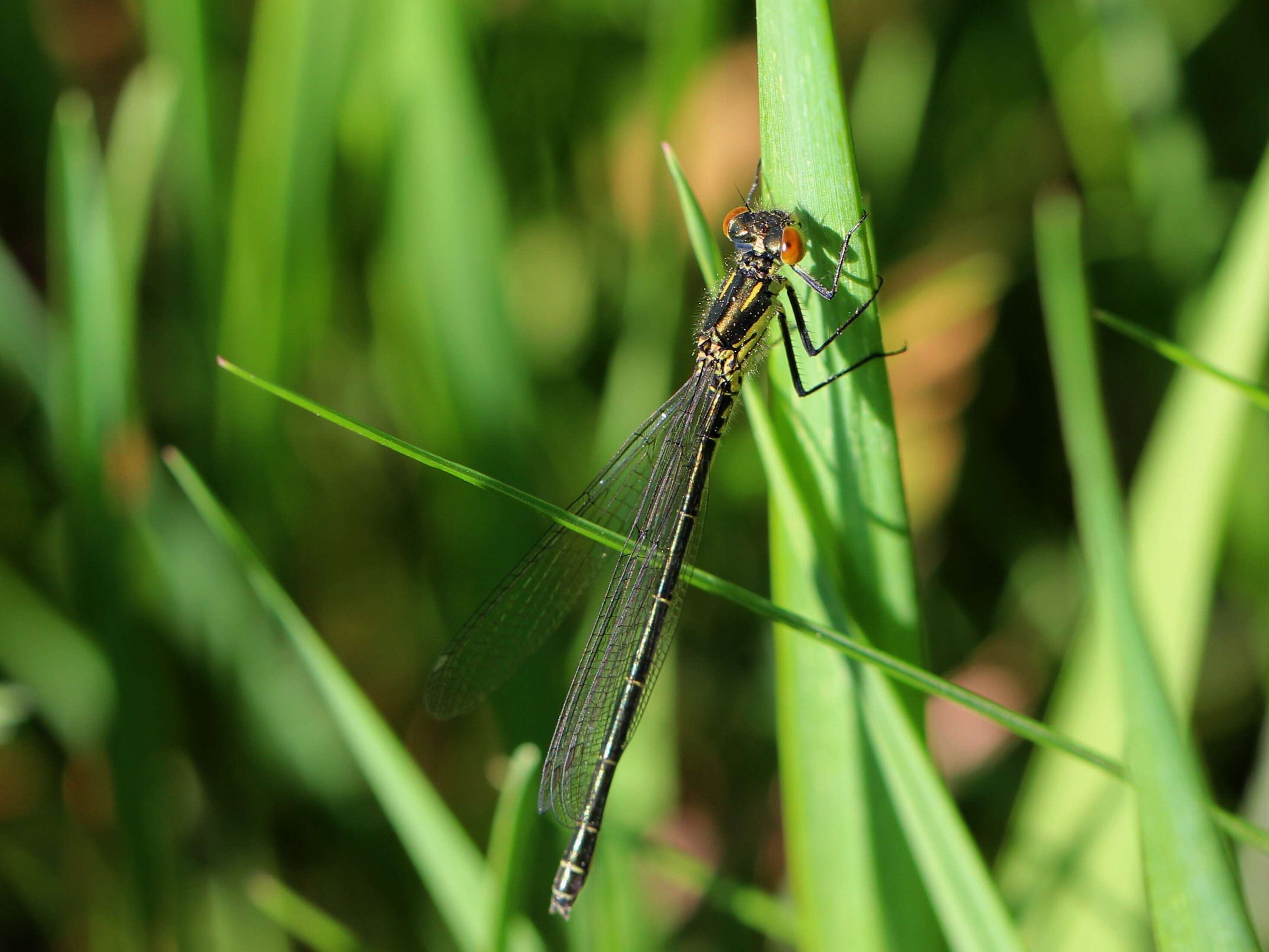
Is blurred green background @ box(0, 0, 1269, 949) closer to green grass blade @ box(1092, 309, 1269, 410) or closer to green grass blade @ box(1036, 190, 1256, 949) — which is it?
green grass blade @ box(1092, 309, 1269, 410)

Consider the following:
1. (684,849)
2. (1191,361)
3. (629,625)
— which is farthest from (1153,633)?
→ (684,849)

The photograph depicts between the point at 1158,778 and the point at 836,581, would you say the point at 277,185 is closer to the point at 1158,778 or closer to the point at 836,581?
the point at 836,581

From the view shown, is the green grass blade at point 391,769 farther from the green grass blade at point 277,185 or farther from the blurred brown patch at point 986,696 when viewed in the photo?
the blurred brown patch at point 986,696

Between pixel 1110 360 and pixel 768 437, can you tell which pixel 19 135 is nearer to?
pixel 768 437

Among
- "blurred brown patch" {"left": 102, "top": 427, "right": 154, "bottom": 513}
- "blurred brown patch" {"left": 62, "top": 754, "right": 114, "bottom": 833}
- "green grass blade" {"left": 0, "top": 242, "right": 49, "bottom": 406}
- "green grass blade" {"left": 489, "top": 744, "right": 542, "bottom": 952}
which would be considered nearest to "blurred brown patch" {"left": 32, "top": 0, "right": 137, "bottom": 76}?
"green grass blade" {"left": 0, "top": 242, "right": 49, "bottom": 406}

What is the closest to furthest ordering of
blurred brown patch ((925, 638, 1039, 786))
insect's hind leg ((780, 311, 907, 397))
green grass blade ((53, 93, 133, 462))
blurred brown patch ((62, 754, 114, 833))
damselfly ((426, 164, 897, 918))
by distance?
insect's hind leg ((780, 311, 907, 397))
green grass blade ((53, 93, 133, 462))
damselfly ((426, 164, 897, 918))
blurred brown patch ((62, 754, 114, 833))
blurred brown patch ((925, 638, 1039, 786))

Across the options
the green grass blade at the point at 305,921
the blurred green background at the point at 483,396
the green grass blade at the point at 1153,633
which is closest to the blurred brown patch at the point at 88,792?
the blurred green background at the point at 483,396
